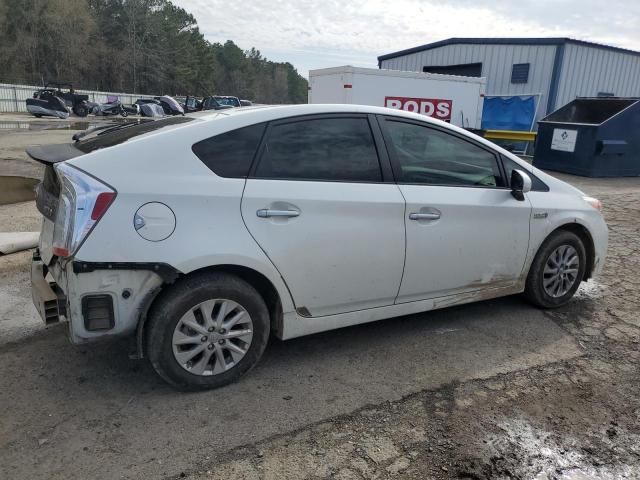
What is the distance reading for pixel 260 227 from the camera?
9.75 feet

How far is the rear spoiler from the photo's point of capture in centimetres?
301

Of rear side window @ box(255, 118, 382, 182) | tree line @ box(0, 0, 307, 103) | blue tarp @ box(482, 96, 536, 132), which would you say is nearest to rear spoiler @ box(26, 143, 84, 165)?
rear side window @ box(255, 118, 382, 182)

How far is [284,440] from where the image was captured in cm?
265

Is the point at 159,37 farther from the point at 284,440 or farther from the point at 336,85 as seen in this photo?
the point at 284,440

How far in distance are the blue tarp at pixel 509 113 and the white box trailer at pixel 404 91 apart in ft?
17.3

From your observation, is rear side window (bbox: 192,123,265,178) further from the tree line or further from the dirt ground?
the tree line

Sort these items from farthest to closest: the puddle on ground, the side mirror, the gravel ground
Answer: the puddle on ground, the side mirror, the gravel ground

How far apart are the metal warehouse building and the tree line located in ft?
182

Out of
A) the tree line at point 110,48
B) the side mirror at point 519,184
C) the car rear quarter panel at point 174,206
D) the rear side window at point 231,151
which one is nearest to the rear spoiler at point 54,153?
the car rear quarter panel at point 174,206

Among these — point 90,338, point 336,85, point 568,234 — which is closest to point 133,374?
point 90,338

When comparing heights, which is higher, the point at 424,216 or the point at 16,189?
the point at 424,216

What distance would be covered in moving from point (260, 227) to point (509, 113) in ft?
59.2

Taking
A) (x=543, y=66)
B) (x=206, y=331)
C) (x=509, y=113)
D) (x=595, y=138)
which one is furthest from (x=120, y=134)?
(x=543, y=66)

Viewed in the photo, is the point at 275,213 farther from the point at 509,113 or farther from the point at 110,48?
the point at 110,48
